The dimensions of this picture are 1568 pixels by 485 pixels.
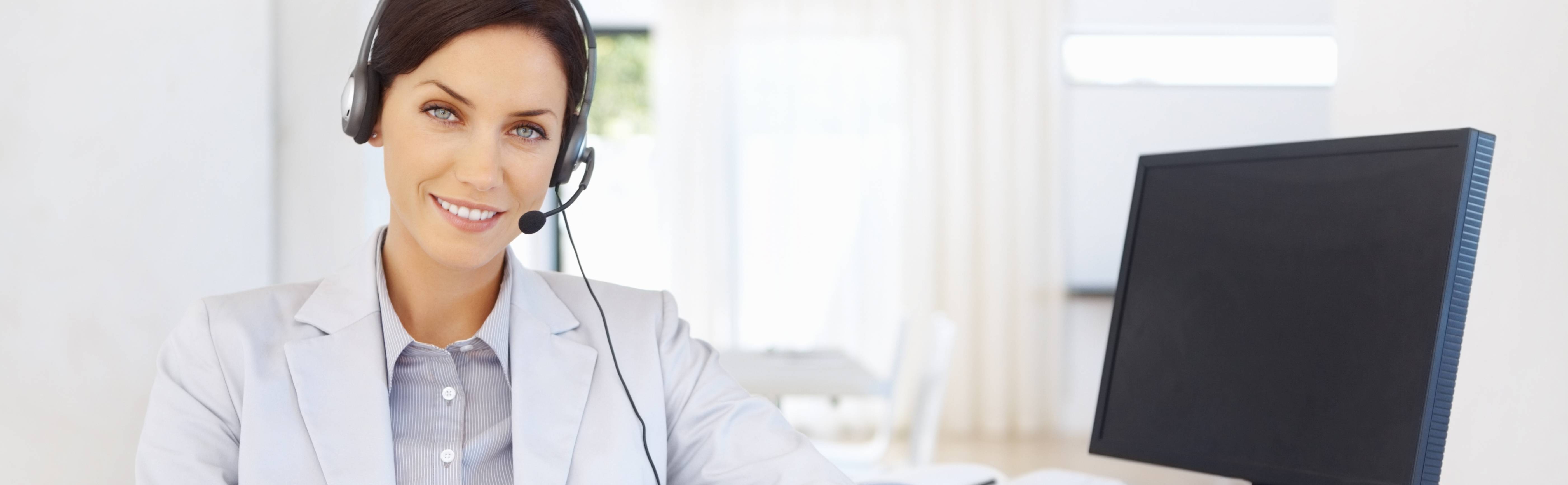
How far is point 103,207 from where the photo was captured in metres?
1.14

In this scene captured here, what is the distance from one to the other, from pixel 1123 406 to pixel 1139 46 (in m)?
4.37

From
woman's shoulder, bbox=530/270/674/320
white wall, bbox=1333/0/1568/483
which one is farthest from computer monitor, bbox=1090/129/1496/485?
woman's shoulder, bbox=530/270/674/320

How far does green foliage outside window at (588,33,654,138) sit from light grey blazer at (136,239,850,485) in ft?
14.0

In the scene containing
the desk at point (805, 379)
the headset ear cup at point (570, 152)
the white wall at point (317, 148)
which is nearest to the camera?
the headset ear cup at point (570, 152)

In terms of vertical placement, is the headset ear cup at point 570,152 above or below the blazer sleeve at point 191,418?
above

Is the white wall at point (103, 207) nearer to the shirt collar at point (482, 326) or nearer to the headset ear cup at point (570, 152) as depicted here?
the shirt collar at point (482, 326)

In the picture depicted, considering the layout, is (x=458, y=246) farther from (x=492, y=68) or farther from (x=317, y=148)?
(x=317, y=148)

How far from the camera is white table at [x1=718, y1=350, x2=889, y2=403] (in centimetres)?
279

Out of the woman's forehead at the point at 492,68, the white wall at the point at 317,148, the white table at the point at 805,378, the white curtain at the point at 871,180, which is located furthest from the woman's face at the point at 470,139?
the white curtain at the point at 871,180

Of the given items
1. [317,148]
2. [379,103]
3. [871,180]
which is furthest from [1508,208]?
[871,180]

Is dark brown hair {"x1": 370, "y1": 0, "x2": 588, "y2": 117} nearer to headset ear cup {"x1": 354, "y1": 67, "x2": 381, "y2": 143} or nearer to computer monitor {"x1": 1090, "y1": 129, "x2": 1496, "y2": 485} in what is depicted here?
headset ear cup {"x1": 354, "y1": 67, "x2": 381, "y2": 143}

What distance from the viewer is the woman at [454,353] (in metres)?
0.96

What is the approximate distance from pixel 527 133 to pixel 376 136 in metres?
0.17

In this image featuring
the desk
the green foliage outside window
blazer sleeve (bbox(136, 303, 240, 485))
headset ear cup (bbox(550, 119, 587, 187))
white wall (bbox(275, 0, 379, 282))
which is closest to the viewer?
blazer sleeve (bbox(136, 303, 240, 485))
